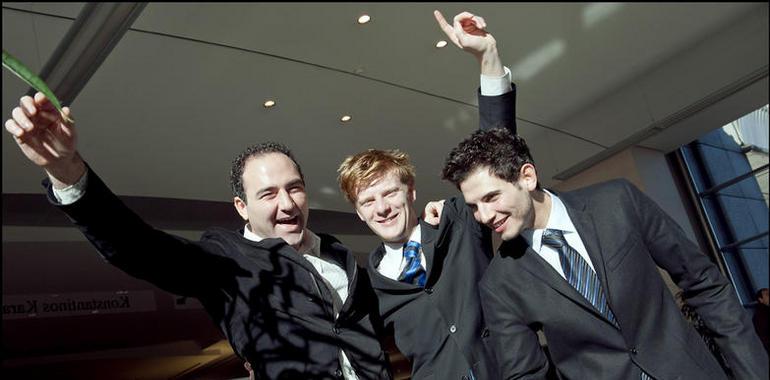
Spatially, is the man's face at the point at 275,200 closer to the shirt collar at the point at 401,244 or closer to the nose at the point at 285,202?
the nose at the point at 285,202

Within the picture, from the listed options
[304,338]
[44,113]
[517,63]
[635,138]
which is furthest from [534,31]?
[44,113]

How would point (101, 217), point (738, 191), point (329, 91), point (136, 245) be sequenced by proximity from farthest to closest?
point (738, 191), point (329, 91), point (136, 245), point (101, 217)

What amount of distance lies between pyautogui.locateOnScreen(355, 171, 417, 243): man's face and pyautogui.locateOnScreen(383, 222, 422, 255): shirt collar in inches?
0.6

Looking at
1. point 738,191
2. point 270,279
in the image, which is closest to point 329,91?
point 270,279

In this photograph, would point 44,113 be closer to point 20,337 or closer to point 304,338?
point 304,338

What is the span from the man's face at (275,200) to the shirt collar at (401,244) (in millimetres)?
417

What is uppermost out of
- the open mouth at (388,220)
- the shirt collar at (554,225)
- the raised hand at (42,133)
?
the open mouth at (388,220)

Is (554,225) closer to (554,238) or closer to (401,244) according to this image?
(554,238)

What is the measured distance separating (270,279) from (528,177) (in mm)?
875

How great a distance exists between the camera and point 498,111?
2.38 metres

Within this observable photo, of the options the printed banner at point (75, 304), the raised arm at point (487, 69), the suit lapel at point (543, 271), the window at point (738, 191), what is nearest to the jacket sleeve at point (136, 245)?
the suit lapel at point (543, 271)

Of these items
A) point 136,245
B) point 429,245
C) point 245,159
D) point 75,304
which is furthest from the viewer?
point 75,304

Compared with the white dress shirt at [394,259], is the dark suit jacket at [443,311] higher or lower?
lower

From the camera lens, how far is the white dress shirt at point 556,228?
2139mm
